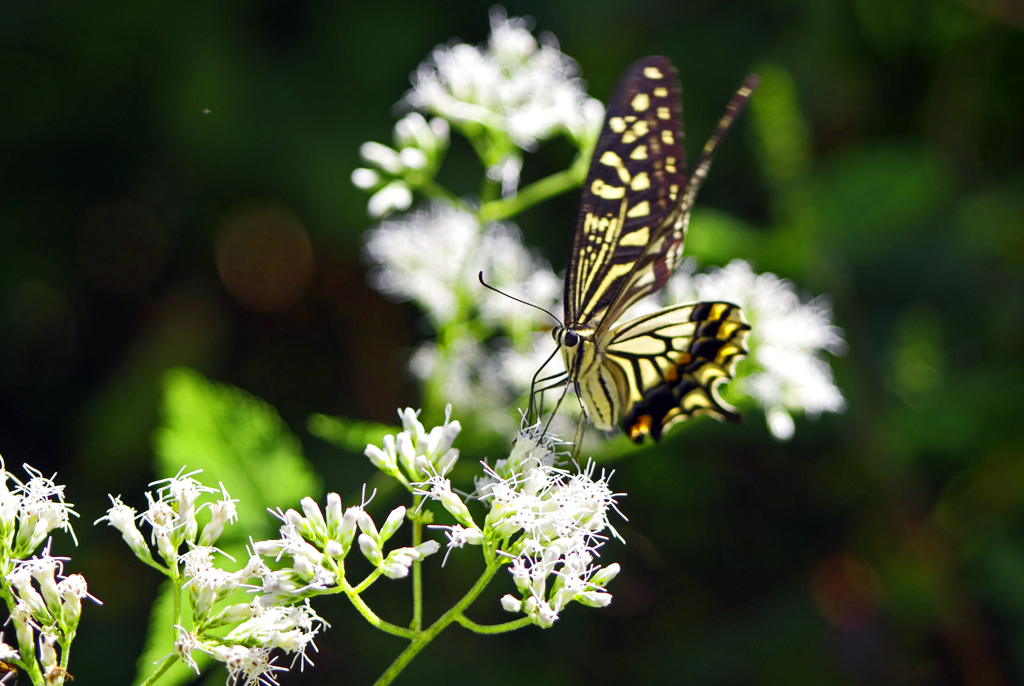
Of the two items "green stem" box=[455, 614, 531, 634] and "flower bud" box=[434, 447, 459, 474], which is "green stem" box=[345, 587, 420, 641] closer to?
"green stem" box=[455, 614, 531, 634]

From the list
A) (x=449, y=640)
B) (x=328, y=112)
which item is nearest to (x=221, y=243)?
(x=328, y=112)

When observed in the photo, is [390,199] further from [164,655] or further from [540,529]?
[164,655]

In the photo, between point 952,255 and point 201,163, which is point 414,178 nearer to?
point 201,163

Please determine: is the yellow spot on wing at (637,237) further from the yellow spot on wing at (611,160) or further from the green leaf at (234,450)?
the green leaf at (234,450)

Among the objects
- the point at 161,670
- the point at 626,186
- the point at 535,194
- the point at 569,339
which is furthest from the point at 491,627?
the point at 535,194

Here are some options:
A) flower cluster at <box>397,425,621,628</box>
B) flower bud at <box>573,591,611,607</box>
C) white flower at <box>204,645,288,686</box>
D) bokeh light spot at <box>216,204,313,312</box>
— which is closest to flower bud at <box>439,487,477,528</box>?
flower cluster at <box>397,425,621,628</box>
